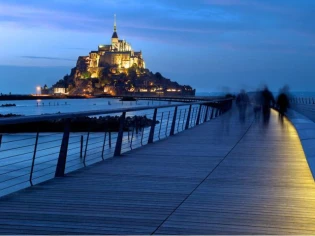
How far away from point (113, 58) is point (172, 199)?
163618mm

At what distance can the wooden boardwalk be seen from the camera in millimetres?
3574

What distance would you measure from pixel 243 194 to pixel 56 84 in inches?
7561

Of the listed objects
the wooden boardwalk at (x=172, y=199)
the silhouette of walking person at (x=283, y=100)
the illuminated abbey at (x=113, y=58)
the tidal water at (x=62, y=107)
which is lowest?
the tidal water at (x=62, y=107)

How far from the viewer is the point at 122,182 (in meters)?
5.41

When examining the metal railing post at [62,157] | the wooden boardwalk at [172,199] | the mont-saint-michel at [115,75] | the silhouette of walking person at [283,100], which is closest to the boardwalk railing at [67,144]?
the metal railing post at [62,157]

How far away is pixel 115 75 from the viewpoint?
556ft

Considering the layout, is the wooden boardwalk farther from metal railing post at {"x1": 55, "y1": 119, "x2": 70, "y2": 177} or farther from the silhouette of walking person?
the silhouette of walking person

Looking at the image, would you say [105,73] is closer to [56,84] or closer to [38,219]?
[56,84]

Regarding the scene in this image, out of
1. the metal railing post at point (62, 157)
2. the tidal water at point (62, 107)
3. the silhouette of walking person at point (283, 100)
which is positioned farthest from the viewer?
the tidal water at point (62, 107)

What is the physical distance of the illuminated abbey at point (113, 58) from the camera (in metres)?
167

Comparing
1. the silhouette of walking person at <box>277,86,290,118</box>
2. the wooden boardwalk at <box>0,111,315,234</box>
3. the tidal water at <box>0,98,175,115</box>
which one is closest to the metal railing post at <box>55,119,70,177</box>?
the wooden boardwalk at <box>0,111,315,234</box>

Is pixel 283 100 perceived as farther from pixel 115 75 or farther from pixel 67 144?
pixel 115 75

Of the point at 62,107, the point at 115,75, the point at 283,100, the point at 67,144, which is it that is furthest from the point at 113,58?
the point at 67,144

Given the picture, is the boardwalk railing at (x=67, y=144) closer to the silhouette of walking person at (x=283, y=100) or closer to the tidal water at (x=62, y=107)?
the silhouette of walking person at (x=283, y=100)
